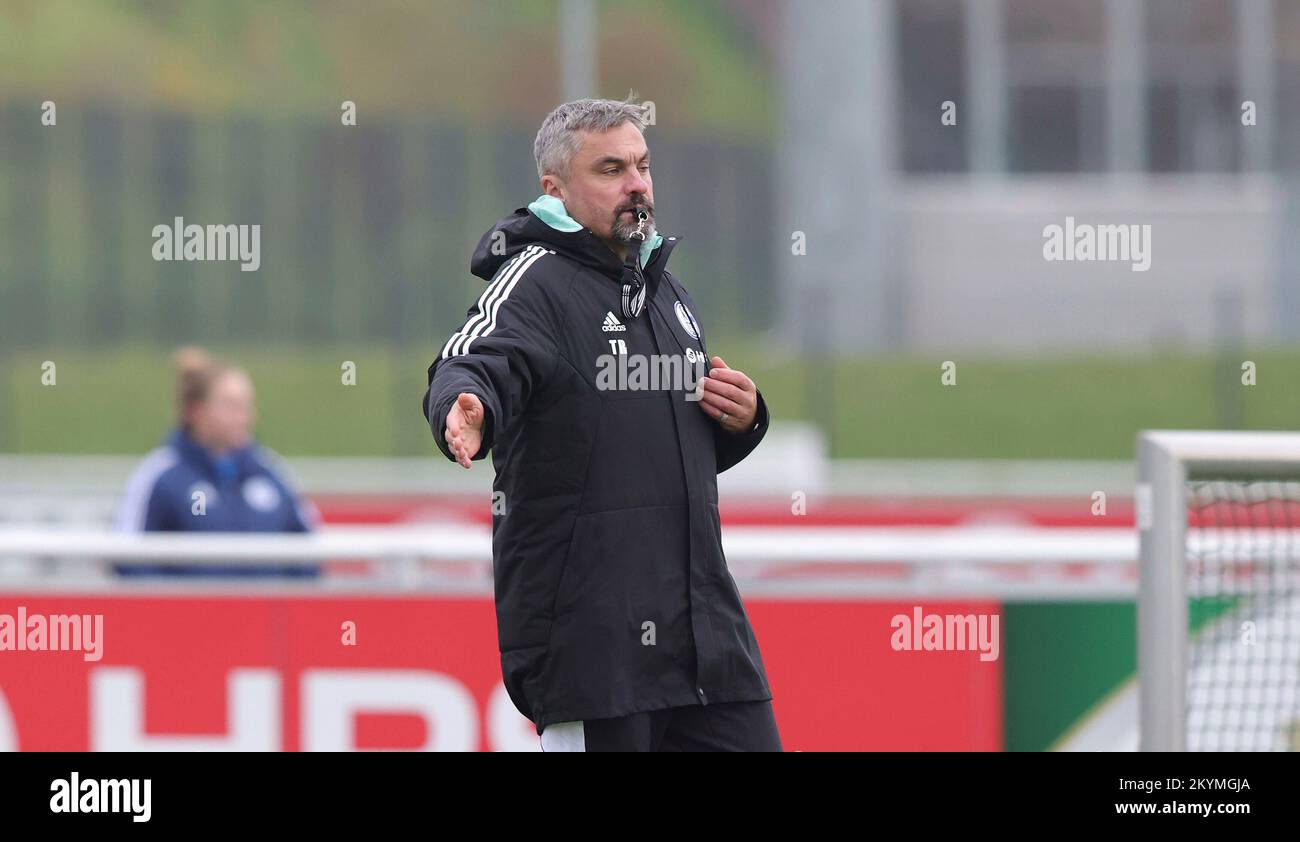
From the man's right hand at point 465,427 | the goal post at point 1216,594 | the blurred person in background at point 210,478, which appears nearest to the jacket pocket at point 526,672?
the man's right hand at point 465,427

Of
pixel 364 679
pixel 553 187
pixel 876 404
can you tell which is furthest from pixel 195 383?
pixel 876 404

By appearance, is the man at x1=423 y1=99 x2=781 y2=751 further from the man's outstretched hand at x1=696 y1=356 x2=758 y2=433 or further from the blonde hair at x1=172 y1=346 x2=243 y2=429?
the blonde hair at x1=172 y1=346 x2=243 y2=429

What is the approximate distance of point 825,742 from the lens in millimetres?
5805

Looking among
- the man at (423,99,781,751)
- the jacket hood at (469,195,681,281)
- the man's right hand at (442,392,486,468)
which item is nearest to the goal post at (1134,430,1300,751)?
the man at (423,99,781,751)

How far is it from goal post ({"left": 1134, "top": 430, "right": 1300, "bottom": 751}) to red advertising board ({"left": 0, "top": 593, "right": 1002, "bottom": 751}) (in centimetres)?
83

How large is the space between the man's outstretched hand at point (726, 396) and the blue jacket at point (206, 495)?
3.40m

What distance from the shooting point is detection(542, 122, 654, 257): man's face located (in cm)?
376

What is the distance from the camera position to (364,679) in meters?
5.88

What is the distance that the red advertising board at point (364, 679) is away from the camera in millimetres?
5766

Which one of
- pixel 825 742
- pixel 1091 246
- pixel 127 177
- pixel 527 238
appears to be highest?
pixel 127 177
